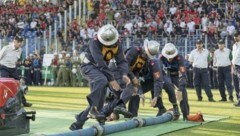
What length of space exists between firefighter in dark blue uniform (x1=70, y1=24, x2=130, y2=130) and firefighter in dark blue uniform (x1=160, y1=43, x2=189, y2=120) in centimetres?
283

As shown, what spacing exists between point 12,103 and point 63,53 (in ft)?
78.3

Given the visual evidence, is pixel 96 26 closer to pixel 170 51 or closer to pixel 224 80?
pixel 224 80

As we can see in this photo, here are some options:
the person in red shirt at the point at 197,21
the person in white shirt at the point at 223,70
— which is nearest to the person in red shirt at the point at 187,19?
the person in red shirt at the point at 197,21

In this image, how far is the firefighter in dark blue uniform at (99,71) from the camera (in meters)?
10.5

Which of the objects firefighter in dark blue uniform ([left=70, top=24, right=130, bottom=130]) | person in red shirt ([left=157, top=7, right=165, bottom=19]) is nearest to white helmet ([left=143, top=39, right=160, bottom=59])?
firefighter in dark blue uniform ([left=70, top=24, right=130, bottom=130])

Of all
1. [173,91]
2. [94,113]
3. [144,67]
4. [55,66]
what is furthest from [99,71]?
[55,66]

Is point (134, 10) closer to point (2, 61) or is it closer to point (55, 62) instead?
point (55, 62)

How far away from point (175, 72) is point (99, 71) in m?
3.66

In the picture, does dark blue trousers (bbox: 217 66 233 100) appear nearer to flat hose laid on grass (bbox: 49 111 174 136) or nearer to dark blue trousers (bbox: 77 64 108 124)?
flat hose laid on grass (bbox: 49 111 174 136)

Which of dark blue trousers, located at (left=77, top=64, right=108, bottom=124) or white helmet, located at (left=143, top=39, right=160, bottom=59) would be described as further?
white helmet, located at (left=143, top=39, right=160, bottom=59)

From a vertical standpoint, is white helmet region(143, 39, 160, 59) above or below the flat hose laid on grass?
above

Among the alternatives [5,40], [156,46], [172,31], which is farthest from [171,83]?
[5,40]

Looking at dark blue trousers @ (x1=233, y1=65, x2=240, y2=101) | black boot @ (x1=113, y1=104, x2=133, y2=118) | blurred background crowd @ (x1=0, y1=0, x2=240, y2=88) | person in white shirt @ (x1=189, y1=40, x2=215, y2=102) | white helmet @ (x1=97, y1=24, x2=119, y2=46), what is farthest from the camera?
blurred background crowd @ (x1=0, y1=0, x2=240, y2=88)

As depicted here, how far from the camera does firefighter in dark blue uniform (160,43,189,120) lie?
43.3 feet
